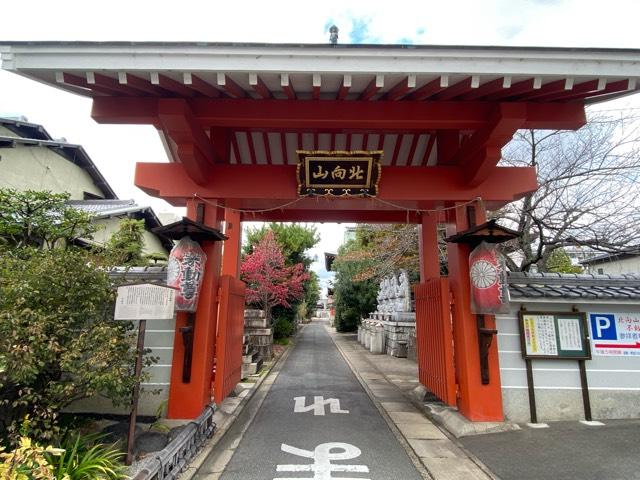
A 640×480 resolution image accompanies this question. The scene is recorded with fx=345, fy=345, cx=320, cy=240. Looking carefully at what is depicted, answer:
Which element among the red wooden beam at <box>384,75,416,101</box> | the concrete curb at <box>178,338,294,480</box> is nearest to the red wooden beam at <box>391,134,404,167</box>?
the red wooden beam at <box>384,75,416,101</box>

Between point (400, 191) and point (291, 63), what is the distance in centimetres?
276

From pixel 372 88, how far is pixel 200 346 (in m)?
4.51

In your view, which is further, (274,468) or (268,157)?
(268,157)

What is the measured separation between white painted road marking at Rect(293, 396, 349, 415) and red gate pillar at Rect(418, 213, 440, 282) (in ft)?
10.8

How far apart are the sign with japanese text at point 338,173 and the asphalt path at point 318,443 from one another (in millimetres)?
3725

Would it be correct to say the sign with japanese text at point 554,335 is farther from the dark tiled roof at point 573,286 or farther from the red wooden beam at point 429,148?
the red wooden beam at point 429,148

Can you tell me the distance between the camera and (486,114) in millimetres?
5008

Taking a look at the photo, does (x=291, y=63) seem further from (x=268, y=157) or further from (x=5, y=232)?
(x=5, y=232)

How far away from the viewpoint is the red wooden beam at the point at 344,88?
4277 millimetres

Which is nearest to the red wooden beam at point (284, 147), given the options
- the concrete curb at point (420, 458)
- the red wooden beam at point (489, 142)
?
the red wooden beam at point (489, 142)

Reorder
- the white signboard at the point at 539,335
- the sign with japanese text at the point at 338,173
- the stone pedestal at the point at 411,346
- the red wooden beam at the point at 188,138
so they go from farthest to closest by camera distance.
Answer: the stone pedestal at the point at 411,346 < the white signboard at the point at 539,335 < the sign with japanese text at the point at 338,173 < the red wooden beam at the point at 188,138

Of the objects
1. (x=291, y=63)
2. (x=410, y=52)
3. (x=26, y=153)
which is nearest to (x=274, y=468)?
(x=291, y=63)

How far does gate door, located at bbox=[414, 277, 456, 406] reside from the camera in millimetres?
5914

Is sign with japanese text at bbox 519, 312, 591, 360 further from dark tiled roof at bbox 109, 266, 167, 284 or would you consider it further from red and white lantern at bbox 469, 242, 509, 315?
dark tiled roof at bbox 109, 266, 167, 284
